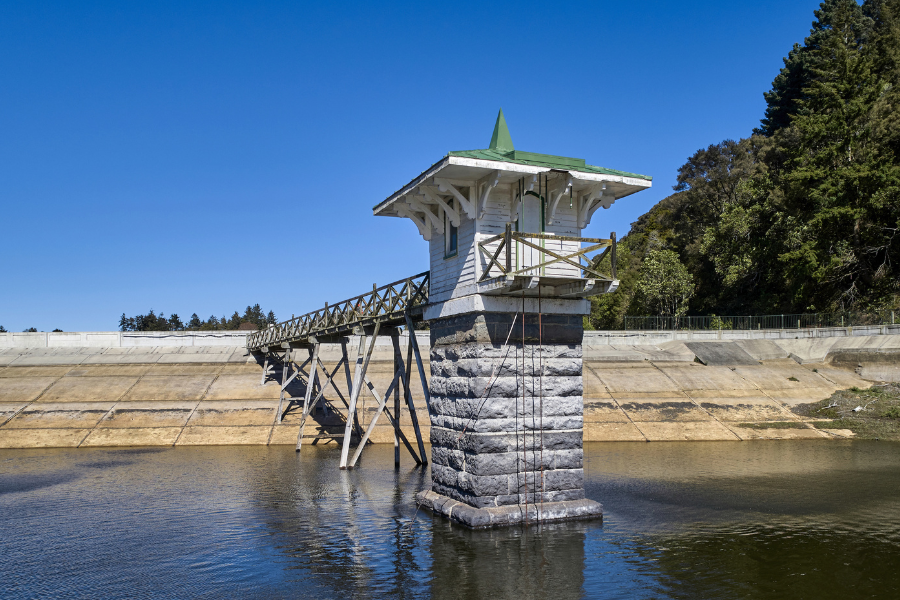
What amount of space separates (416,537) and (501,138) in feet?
35.1

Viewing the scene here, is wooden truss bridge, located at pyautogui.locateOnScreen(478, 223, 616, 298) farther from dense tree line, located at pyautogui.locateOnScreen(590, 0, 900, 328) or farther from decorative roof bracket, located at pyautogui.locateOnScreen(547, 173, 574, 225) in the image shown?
dense tree line, located at pyautogui.locateOnScreen(590, 0, 900, 328)

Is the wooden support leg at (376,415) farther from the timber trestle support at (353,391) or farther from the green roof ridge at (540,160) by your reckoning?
the green roof ridge at (540,160)

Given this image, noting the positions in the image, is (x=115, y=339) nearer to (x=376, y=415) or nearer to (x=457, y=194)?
(x=376, y=415)

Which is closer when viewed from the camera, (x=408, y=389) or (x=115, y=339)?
(x=408, y=389)

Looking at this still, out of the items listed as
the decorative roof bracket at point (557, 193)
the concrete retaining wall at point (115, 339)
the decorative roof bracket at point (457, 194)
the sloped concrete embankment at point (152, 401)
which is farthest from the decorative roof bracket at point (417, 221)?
the concrete retaining wall at point (115, 339)

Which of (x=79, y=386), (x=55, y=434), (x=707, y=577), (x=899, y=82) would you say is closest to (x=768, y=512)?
(x=707, y=577)

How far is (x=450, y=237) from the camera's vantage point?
690 inches

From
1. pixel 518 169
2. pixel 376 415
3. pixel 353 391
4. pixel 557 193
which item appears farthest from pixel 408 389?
pixel 518 169

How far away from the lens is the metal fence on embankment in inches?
1875

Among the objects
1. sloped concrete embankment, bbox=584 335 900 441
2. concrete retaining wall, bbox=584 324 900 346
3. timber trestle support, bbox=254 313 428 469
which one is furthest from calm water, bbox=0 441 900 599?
concrete retaining wall, bbox=584 324 900 346

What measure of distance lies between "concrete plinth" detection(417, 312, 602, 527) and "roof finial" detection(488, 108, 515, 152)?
5.14 meters

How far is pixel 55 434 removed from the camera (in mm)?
31516

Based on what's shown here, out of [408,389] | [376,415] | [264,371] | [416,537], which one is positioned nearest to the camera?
[416,537]

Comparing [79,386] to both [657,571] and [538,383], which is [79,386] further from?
[657,571]
